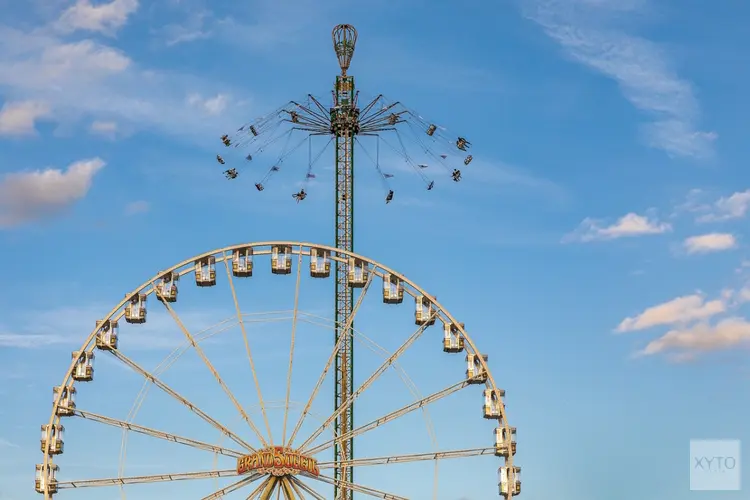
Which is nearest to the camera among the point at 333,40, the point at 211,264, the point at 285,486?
the point at 285,486

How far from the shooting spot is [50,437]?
262 feet

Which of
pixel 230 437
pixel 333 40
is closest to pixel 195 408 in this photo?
pixel 230 437

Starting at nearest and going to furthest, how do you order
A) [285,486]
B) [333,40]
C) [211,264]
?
[285,486], [211,264], [333,40]

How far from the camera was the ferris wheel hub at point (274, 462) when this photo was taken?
76.6m

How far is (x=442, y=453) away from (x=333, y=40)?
3279 cm

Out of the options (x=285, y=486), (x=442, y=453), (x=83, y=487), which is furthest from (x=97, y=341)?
(x=442, y=453)

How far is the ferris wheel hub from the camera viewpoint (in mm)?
76625

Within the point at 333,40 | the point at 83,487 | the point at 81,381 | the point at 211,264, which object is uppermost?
the point at 333,40

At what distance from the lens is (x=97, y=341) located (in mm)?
81125

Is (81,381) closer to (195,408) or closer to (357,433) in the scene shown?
(195,408)

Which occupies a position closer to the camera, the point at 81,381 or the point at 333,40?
the point at 81,381

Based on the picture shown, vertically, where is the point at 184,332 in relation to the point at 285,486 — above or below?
above

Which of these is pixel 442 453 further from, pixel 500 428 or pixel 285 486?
pixel 285 486

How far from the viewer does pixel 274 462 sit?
251ft
